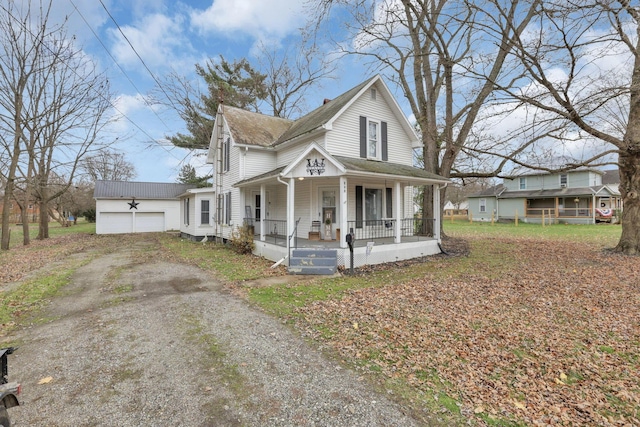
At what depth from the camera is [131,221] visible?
24906 millimetres

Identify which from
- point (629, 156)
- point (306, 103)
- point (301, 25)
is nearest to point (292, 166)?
point (301, 25)

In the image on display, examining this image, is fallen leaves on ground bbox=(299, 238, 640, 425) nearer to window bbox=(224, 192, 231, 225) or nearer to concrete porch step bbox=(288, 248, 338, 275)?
concrete porch step bbox=(288, 248, 338, 275)

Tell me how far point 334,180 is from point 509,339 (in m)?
8.59

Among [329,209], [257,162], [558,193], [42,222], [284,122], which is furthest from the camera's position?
[558,193]

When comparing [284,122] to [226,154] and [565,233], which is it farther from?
[565,233]

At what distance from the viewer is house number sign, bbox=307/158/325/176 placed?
9656mm

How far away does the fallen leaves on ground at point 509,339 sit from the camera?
122 inches

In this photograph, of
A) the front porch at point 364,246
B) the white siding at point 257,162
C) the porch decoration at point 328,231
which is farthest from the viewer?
the white siding at point 257,162

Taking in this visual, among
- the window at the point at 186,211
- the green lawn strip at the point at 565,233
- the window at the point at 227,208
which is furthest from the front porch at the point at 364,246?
the green lawn strip at the point at 565,233

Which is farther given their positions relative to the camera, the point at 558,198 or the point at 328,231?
the point at 558,198

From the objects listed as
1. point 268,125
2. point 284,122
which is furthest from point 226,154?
point 284,122

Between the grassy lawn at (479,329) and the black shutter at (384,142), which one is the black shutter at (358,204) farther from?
the grassy lawn at (479,329)

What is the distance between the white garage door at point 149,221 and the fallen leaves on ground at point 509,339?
2448 centimetres

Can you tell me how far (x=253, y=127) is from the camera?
50.8 ft
